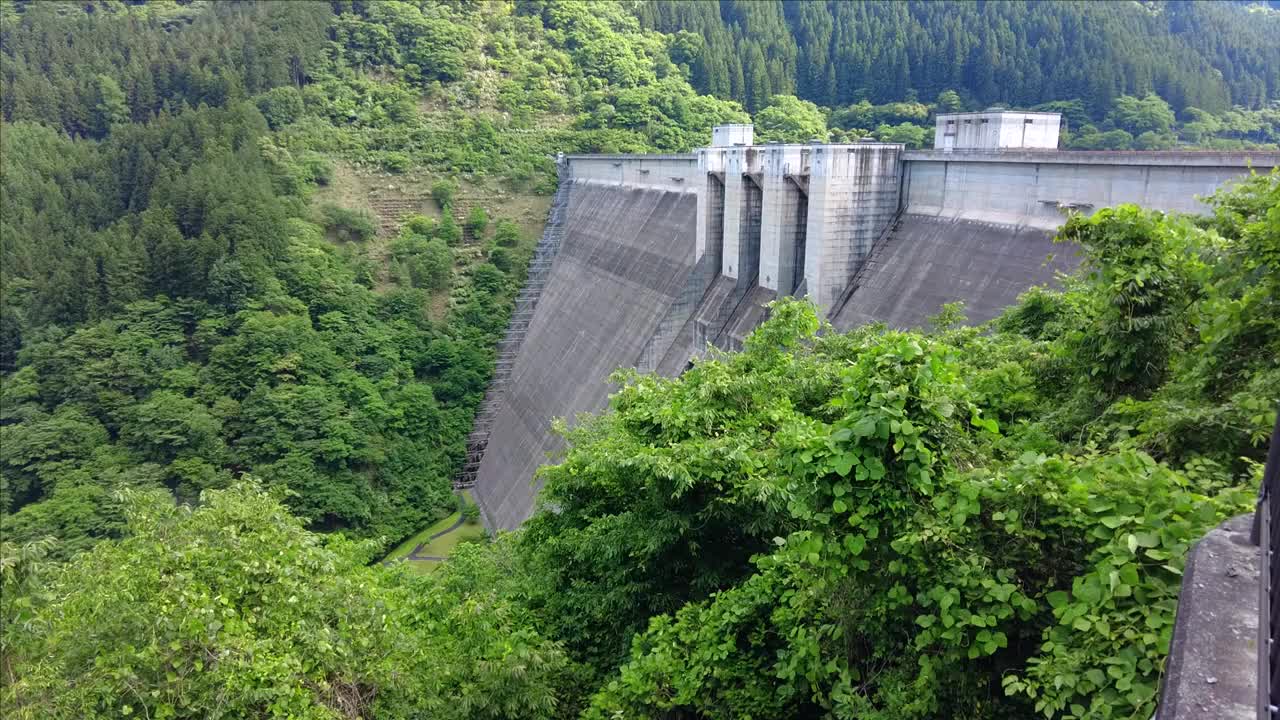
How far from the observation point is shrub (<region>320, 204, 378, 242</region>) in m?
39.8

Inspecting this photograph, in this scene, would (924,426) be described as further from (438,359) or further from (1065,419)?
(438,359)

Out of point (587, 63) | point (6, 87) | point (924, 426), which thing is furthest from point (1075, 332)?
point (6, 87)

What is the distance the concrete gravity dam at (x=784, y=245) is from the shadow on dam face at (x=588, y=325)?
0.09m

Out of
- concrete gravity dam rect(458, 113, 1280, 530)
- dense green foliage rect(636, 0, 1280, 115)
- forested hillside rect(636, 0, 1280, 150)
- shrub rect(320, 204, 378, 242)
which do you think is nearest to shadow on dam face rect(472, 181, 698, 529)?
concrete gravity dam rect(458, 113, 1280, 530)

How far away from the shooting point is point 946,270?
15.6m

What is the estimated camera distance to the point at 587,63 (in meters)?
57.9

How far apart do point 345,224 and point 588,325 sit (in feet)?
57.8

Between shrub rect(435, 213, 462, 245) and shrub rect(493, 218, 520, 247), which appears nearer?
shrub rect(493, 218, 520, 247)

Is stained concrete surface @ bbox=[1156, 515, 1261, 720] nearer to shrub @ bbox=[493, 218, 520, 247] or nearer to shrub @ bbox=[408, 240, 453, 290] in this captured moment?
shrub @ bbox=[408, 240, 453, 290]

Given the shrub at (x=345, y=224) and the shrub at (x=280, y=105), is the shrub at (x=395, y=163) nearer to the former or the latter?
Answer: the shrub at (x=345, y=224)

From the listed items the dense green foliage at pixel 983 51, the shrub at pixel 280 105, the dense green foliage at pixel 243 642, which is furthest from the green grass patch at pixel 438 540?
the dense green foliage at pixel 983 51

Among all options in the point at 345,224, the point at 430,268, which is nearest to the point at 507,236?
the point at 430,268

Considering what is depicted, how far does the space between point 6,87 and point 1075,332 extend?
2423 inches

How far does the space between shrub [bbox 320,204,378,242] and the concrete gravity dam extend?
1032 centimetres
